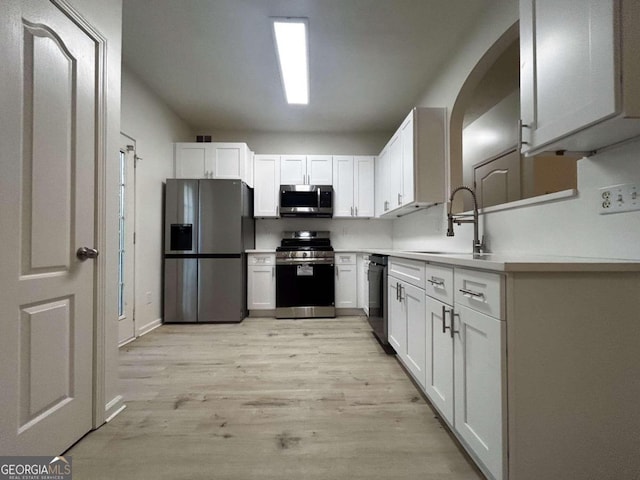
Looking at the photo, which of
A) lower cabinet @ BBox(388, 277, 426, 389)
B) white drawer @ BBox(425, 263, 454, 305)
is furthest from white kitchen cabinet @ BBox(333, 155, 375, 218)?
white drawer @ BBox(425, 263, 454, 305)

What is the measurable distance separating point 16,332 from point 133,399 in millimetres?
945

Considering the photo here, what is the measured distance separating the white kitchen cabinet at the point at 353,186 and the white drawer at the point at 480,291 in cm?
274

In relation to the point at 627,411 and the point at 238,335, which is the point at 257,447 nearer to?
the point at 627,411

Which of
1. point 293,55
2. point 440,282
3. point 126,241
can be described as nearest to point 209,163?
point 126,241

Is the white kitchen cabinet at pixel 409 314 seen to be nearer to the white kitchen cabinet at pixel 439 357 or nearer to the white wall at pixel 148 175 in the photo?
the white kitchen cabinet at pixel 439 357

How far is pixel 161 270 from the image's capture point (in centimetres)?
335

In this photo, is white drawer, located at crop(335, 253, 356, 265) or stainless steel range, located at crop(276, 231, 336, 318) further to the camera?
white drawer, located at crop(335, 253, 356, 265)

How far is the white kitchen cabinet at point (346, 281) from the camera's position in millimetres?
3699

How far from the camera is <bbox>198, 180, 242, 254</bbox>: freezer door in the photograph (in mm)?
3355

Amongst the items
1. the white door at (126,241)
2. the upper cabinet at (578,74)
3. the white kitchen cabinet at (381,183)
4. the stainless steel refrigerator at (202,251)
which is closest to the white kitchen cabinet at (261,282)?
the stainless steel refrigerator at (202,251)

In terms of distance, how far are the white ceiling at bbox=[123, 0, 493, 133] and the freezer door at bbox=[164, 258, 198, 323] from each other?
206 centimetres

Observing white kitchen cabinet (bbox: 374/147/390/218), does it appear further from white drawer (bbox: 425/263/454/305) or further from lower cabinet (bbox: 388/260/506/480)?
white drawer (bbox: 425/263/454/305)

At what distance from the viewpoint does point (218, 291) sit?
336 cm

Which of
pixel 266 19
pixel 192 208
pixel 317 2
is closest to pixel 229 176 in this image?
pixel 192 208
